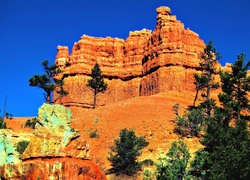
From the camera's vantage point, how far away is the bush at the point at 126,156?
125ft

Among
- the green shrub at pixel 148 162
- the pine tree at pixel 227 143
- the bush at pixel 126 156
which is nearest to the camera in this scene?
the pine tree at pixel 227 143

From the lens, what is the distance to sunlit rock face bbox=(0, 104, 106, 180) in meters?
17.5

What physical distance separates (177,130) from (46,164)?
30.7 metres

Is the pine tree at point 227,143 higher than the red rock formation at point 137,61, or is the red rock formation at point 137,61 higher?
the red rock formation at point 137,61

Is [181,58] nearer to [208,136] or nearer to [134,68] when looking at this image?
[134,68]

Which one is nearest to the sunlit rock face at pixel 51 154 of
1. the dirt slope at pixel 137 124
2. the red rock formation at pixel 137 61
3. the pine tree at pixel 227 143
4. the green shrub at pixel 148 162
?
the pine tree at pixel 227 143

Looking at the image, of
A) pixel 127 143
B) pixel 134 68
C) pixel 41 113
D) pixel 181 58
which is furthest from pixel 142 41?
pixel 41 113

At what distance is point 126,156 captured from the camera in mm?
38406

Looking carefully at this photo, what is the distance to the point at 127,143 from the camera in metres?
39.6

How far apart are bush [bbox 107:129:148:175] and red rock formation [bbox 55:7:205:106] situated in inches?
1362

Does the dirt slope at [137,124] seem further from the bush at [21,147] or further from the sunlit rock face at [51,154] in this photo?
the sunlit rock face at [51,154]

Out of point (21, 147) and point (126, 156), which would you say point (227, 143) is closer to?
point (126, 156)

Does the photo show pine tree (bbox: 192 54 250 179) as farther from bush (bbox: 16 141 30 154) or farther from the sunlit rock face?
bush (bbox: 16 141 30 154)

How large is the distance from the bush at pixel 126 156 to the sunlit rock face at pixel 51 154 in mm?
18630
